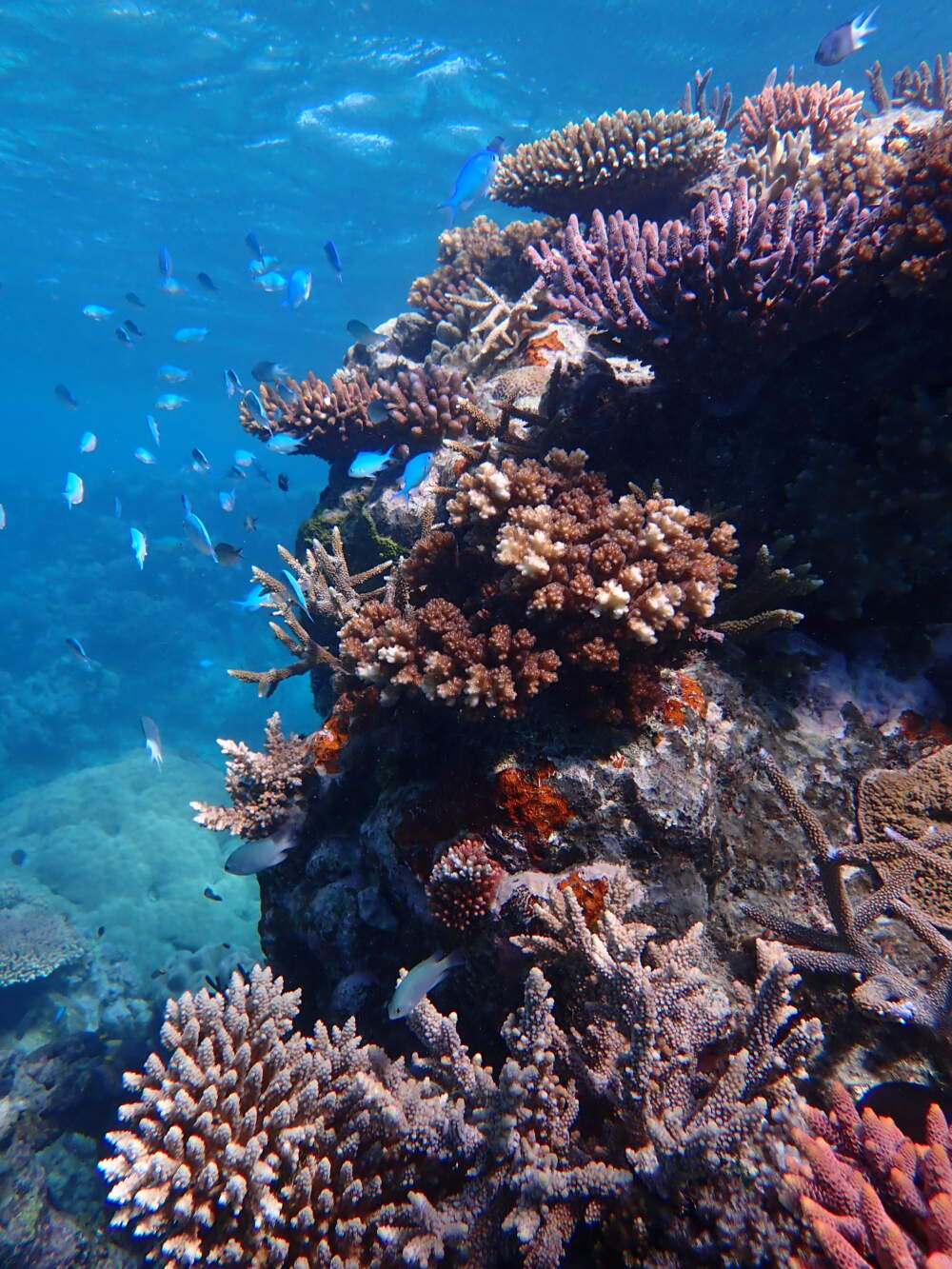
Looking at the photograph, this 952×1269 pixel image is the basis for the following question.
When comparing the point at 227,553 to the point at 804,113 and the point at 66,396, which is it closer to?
the point at 66,396

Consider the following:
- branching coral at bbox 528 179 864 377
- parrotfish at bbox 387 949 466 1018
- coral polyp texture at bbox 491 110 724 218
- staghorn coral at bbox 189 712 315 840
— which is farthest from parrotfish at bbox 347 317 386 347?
parrotfish at bbox 387 949 466 1018

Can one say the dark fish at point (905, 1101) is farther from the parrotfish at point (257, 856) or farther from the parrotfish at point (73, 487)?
the parrotfish at point (73, 487)

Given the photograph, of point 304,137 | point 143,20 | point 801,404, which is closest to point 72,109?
point 143,20

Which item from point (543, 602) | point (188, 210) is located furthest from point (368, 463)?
point (188, 210)

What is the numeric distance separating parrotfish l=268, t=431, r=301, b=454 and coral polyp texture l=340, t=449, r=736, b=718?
12.1ft

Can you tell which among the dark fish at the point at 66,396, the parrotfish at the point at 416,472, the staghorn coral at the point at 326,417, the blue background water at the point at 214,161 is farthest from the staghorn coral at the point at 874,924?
A: the dark fish at the point at 66,396

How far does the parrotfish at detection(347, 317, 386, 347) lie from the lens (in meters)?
7.55

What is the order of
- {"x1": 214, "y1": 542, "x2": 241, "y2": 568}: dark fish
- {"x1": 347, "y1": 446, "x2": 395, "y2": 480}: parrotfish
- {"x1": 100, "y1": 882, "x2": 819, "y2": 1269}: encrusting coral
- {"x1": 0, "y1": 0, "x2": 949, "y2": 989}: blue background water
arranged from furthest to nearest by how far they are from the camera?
{"x1": 0, "y1": 0, "x2": 949, "y2": 989}: blue background water < {"x1": 214, "y1": 542, "x2": 241, "y2": 568}: dark fish < {"x1": 347, "y1": 446, "x2": 395, "y2": 480}: parrotfish < {"x1": 100, "y1": 882, "x2": 819, "y2": 1269}: encrusting coral

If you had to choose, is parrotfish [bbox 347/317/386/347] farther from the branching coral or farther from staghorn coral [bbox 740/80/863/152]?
staghorn coral [bbox 740/80/863/152]

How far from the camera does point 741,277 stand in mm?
3549

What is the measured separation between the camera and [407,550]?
16.9ft

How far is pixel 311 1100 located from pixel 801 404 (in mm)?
4698

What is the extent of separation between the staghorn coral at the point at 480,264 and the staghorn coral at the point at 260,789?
210 inches

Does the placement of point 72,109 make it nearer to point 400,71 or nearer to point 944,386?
point 400,71
